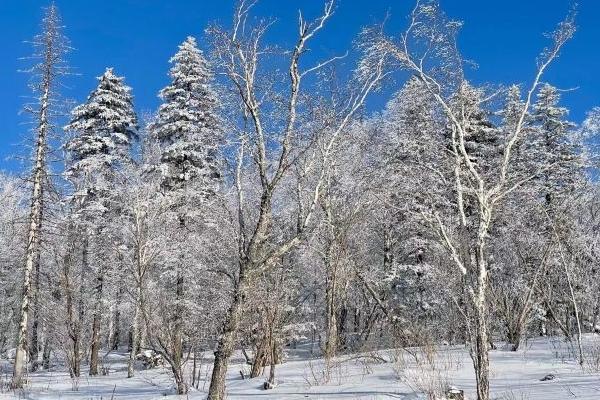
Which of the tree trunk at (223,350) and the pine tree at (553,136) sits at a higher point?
the pine tree at (553,136)

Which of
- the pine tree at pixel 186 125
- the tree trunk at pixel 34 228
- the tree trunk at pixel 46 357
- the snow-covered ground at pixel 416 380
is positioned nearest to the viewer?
the snow-covered ground at pixel 416 380

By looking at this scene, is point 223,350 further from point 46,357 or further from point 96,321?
point 46,357

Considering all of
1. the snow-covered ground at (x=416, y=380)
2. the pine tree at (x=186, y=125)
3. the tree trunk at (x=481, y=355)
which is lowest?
the snow-covered ground at (x=416, y=380)

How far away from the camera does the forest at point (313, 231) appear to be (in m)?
10.1

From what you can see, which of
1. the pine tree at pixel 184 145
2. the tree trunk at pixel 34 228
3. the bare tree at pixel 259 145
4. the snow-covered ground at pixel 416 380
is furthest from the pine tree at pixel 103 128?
the bare tree at pixel 259 145

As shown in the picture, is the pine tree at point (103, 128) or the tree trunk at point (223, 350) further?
the pine tree at point (103, 128)

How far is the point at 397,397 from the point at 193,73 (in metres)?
20.9

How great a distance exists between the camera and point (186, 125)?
25.4 meters

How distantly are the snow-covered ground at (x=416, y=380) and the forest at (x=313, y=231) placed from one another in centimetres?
10

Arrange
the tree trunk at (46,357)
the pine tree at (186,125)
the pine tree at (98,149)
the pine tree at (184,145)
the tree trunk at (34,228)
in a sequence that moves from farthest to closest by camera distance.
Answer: the tree trunk at (46,357) < the pine tree at (186,125) < the pine tree at (98,149) < the pine tree at (184,145) < the tree trunk at (34,228)

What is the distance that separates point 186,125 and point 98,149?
4.37 m

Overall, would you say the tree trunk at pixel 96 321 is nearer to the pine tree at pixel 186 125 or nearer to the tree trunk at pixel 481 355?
the pine tree at pixel 186 125

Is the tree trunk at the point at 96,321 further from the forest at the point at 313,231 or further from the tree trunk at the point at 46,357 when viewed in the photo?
the tree trunk at the point at 46,357

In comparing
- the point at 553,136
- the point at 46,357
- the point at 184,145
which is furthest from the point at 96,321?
the point at 553,136
